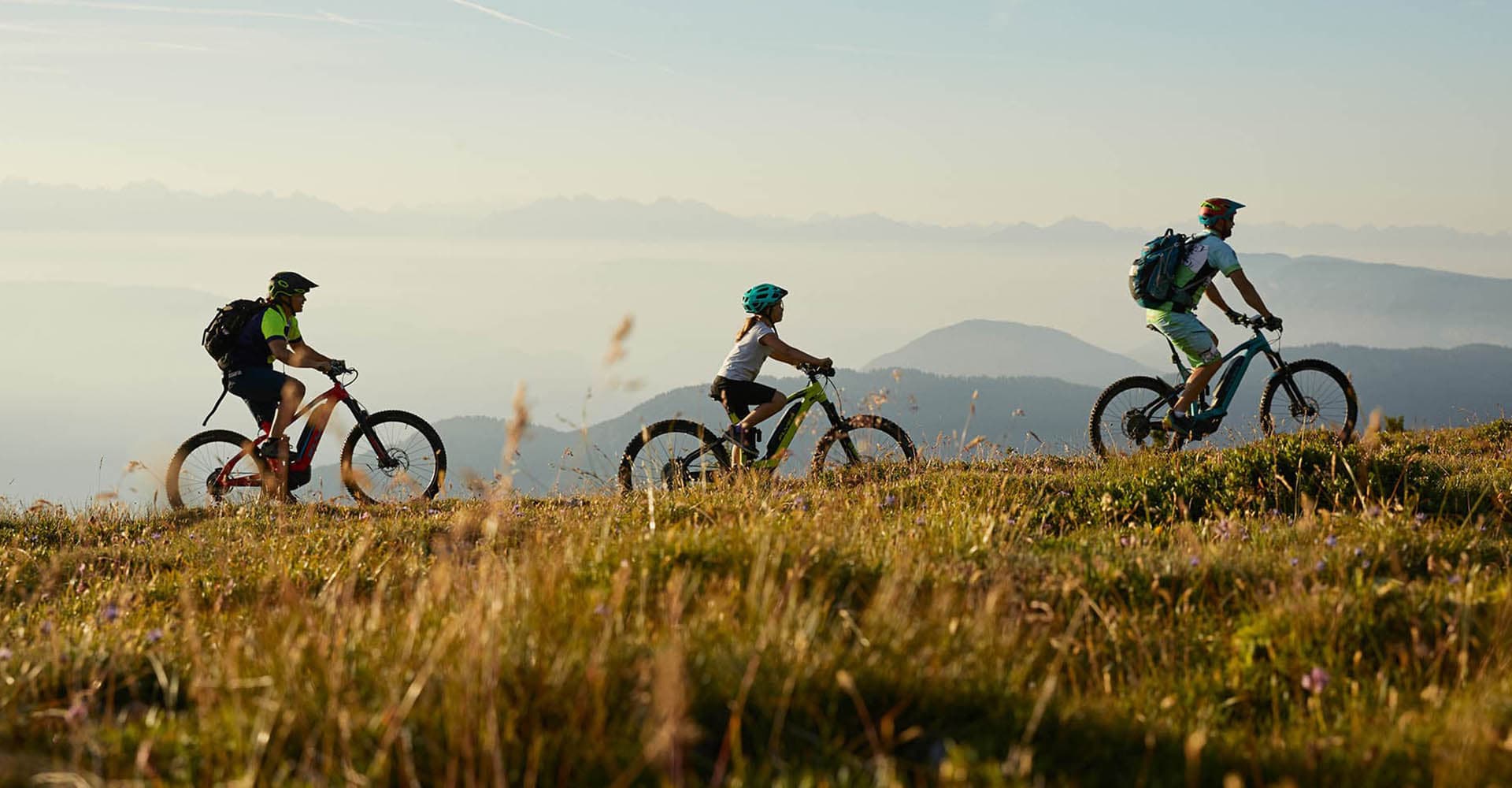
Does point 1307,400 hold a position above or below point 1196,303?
below

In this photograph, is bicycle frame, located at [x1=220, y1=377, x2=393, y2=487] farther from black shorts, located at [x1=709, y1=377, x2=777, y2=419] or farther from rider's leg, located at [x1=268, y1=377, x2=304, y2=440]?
black shorts, located at [x1=709, y1=377, x2=777, y2=419]

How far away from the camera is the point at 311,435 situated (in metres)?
13.4

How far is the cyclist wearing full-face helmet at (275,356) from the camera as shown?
1259 centimetres

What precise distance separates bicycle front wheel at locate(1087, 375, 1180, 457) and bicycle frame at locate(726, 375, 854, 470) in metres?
3.51

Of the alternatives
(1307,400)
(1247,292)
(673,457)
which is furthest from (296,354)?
(1307,400)

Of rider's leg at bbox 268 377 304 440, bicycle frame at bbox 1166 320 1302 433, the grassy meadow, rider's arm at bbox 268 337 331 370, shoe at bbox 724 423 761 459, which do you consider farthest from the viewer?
bicycle frame at bbox 1166 320 1302 433

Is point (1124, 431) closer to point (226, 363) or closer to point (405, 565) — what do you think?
point (405, 565)

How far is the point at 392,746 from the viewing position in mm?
3371

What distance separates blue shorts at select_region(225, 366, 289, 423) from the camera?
12.7 m

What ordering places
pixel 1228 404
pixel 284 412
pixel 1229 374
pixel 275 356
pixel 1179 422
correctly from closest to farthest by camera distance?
pixel 275 356, pixel 284 412, pixel 1179 422, pixel 1228 404, pixel 1229 374

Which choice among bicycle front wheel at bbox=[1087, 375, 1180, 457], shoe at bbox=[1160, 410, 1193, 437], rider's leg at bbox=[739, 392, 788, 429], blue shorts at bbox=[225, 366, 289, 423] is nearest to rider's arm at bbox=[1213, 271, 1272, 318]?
bicycle front wheel at bbox=[1087, 375, 1180, 457]

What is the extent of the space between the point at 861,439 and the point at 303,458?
6624 mm

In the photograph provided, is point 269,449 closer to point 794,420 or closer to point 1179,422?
point 794,420

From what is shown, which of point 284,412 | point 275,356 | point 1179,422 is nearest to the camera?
point 275,356
